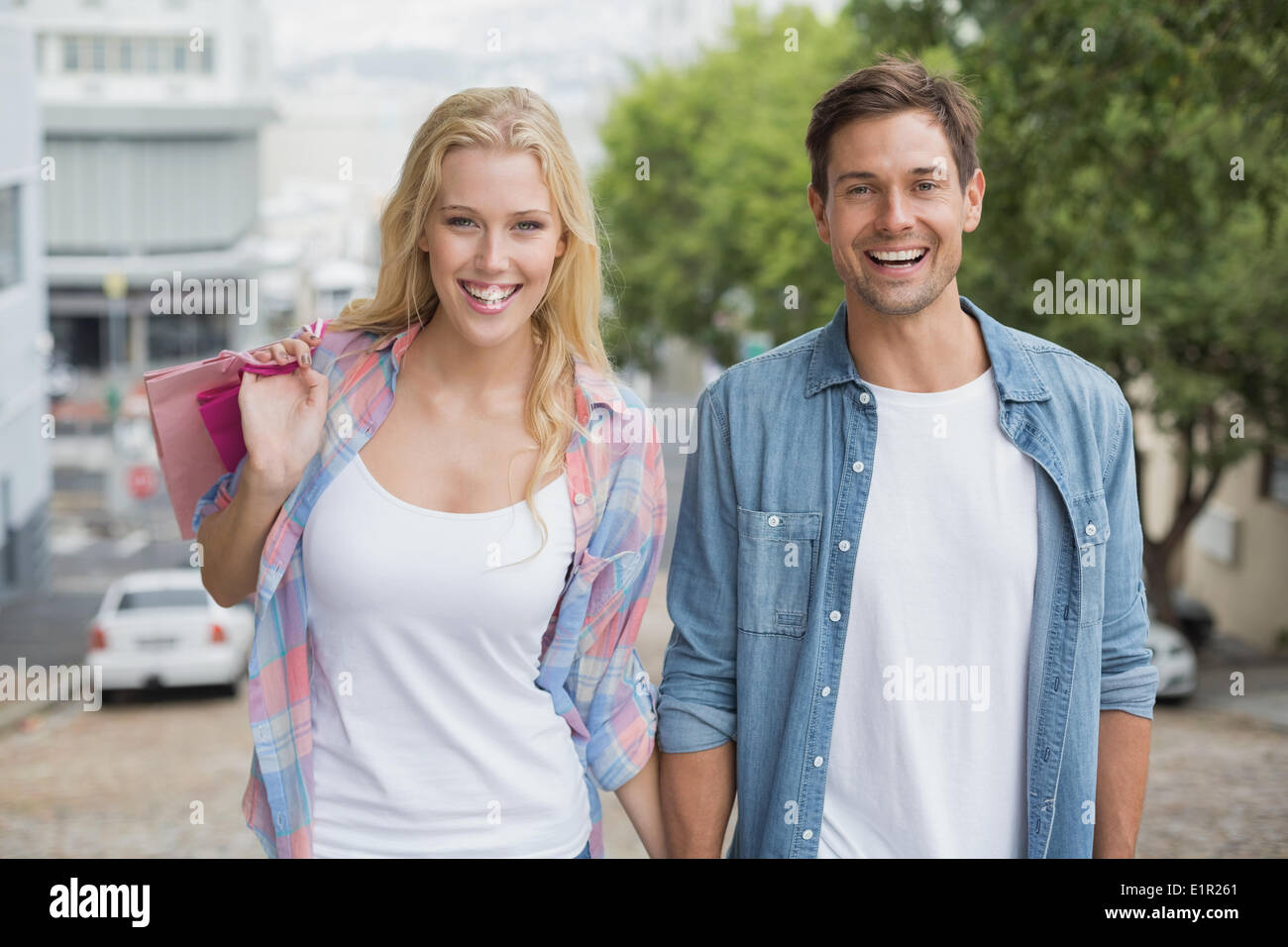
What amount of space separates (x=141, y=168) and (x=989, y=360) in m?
47.8

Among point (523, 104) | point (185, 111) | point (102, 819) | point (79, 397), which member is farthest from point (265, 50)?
point (523, 104)

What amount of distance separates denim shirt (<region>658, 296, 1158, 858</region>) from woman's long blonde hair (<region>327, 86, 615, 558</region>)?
1.00 ft

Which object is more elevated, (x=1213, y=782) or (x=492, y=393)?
(x=492, y=393)

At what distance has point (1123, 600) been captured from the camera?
2846 millimetres

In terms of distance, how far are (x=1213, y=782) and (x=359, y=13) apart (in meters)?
138

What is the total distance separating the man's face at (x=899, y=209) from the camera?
273 centimetres

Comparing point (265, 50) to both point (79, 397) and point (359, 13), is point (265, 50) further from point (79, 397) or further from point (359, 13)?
point (359, 13)

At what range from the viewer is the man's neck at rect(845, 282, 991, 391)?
2834 mm

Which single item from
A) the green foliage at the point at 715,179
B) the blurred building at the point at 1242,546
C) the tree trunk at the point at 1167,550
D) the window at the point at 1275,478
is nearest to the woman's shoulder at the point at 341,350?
the blurred building at the point at 1242,546

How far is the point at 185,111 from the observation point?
46312mm

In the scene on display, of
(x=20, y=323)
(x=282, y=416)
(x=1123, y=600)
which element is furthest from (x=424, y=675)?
(x=20, y=323)

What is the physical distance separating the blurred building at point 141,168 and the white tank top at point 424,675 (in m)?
43.0

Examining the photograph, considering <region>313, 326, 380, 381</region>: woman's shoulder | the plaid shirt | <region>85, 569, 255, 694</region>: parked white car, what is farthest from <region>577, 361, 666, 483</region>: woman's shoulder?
<region>85, 569, 255, 694</region>: parked white car

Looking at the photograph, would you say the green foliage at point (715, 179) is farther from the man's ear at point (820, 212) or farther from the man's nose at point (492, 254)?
the man's nose at point (492, 254)
